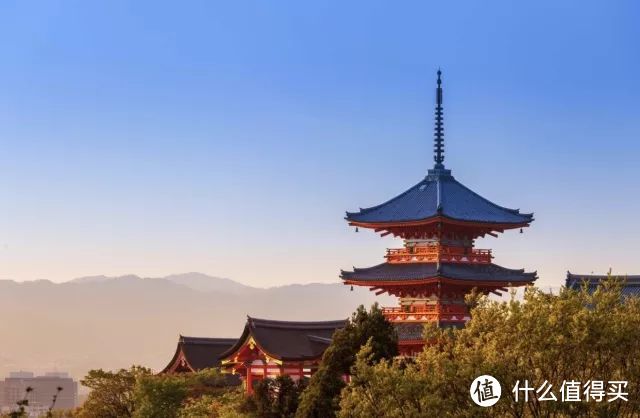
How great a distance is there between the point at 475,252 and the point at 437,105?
9161 mm

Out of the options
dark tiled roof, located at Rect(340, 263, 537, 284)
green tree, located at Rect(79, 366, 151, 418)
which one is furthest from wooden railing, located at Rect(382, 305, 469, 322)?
green tree, located at Rect(79, 366, 151, 418)

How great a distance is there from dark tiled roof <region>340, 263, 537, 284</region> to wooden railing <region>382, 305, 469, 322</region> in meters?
1.80

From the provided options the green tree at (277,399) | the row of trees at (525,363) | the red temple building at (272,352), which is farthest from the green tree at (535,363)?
the red temple building at (272,352)

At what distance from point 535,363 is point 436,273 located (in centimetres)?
2602

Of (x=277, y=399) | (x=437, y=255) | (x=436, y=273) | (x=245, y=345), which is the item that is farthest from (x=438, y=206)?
(x=277, y=399)

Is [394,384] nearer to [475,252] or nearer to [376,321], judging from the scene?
[376,321]

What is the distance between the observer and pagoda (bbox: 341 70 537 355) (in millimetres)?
59062

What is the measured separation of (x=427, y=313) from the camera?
5947cm

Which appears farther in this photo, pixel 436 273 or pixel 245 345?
pixel 245 345

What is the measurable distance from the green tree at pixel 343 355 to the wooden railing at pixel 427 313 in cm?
1468

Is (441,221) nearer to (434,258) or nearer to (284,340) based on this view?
(434,258)

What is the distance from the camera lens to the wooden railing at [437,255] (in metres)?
60.3

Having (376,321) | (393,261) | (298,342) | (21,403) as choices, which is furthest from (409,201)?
(21,403)

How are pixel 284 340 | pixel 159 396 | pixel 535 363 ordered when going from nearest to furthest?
pixel 535 363
pixel 159 396
pixel 284 340
